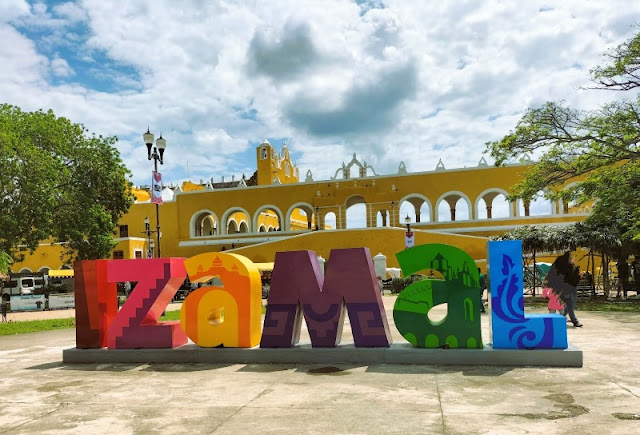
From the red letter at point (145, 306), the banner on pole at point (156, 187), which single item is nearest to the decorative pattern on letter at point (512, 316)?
the red letter at point (145, 306)

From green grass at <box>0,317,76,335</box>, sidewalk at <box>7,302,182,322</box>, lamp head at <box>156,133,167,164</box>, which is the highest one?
lamp head at <box>156,133,167,164</box>

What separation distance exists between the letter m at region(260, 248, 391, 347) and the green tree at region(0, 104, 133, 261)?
19.9 m

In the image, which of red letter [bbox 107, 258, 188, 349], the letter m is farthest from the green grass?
the letter m

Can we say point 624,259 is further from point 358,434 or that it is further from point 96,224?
point 96,224

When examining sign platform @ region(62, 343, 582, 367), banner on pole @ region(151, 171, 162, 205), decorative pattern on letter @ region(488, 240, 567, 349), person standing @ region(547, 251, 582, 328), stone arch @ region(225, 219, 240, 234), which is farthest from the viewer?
stone arch @ region(225, 219, 240, 234)

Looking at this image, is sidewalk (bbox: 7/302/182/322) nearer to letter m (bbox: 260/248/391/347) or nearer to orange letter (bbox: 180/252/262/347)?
orange letter (bbox: 180/252/262/347)

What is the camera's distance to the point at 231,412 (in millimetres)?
5090

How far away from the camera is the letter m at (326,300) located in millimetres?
7656

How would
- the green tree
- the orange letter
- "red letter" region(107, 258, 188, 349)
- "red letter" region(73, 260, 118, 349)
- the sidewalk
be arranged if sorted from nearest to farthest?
the orange letter
"red letter" region(107, 258, 188, 349)
"red letter" region(73, 260, 118, 349)
the sidewalk
the green tree

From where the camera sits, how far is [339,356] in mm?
7543

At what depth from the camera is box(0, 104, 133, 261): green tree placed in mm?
23828

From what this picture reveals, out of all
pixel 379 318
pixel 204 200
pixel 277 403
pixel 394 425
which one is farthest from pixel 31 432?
pixel 204 200

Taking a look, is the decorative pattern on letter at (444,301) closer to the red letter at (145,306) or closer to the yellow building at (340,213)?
the red letter at (145,306)

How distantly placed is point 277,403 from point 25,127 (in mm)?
24656
